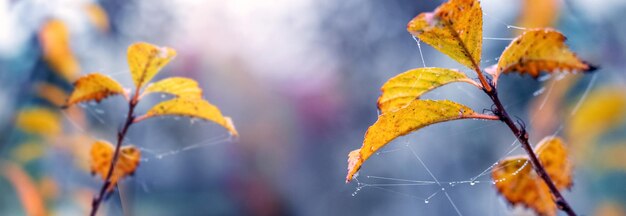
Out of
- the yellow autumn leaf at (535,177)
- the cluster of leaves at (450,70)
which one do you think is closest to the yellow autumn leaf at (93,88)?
the cluster of leaves at (450,70)

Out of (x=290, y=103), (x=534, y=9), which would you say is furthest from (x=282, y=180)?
(x=534, y=9)

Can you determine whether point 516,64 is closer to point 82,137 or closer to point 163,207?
point 82,137

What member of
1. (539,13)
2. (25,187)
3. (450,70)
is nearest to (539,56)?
(450,70)

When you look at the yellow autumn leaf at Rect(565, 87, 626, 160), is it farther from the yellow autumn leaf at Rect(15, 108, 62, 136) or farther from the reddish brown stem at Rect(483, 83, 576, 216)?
the yellow autumn leaf at Rect(15, 108, 62, 136)

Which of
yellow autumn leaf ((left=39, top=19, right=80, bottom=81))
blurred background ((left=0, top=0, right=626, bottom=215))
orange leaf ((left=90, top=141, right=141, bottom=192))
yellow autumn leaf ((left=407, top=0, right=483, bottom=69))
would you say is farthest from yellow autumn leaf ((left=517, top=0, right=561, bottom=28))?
yellow autumn leaf ((left=39, top=19, right=80, bottom=81))

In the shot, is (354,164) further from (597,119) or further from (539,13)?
(539,13)
